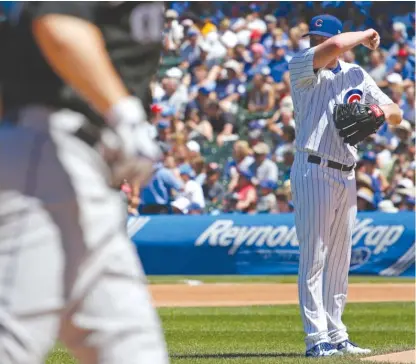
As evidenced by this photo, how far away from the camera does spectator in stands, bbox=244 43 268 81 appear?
64.8ft

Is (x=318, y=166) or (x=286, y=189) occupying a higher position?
(x=318, y=166)

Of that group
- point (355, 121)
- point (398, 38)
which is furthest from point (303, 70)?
point (398, 38)

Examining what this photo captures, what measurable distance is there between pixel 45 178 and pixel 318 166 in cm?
466

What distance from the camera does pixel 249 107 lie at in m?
19.1

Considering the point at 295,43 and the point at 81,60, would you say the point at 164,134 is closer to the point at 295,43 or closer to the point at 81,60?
the point at 295,43

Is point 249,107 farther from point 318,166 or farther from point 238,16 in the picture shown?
point 318,166

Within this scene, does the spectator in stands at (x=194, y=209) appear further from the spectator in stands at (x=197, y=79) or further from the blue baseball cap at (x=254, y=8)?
the blue baseball cap at (x=254, y=8)

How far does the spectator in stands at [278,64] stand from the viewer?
64.4 ft

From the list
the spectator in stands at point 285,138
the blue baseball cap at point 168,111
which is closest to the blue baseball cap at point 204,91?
the blue baseball cap at point 168,111

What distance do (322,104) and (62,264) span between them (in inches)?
188

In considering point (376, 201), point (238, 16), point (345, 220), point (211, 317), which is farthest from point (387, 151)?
point (345, 220)

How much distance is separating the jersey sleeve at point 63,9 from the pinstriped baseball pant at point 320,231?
177 inches

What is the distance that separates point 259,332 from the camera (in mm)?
9750

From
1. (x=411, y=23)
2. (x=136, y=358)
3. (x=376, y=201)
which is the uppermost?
(x=136, y=358)
